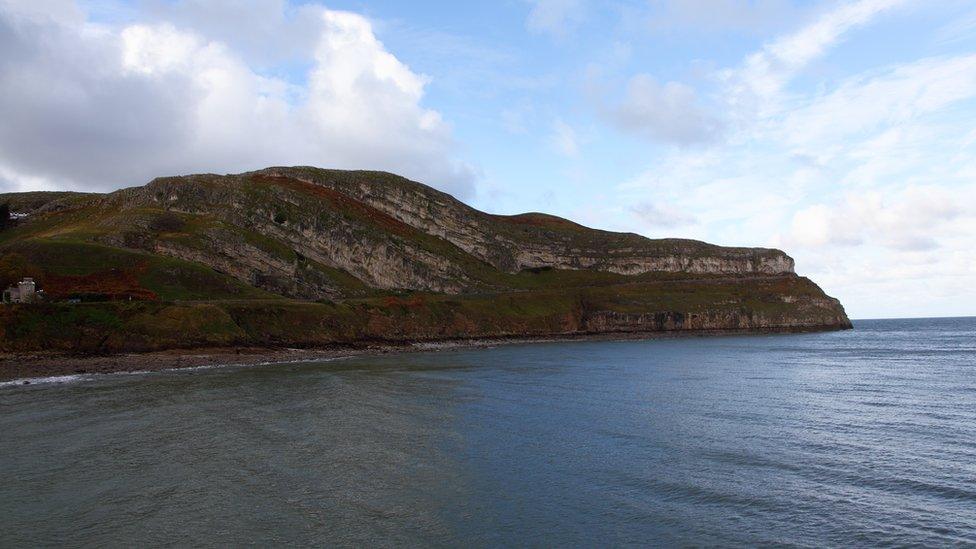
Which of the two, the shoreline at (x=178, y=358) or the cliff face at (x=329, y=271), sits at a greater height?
the cliff face at (x=329, y=271)

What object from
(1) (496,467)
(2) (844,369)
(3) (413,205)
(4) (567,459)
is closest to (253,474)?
(1) (496,467)

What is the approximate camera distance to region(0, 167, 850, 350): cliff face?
98938 mm

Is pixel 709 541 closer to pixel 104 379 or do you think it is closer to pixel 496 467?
pixel 496 467

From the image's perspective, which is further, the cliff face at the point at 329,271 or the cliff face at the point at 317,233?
the cliff face at the point at 317,233

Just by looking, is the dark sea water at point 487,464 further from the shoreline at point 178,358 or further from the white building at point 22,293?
the white building at point 22,293

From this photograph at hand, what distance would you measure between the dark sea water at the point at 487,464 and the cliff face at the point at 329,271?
149 feet

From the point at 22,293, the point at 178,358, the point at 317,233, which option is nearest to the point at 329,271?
the point at 317,233

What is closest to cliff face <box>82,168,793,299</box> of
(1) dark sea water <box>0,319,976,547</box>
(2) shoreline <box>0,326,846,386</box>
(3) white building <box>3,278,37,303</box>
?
(3) white building <box>3,278,37,303</box>

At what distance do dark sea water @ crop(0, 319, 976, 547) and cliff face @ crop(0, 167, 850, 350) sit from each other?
45465 mm

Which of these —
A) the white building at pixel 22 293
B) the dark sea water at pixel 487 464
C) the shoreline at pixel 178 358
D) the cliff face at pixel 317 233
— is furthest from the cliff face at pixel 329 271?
the dark sea water at pixel 487 464

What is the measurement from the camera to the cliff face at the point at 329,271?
325ft

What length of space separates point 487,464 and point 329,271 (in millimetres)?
118174

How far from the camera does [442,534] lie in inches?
821

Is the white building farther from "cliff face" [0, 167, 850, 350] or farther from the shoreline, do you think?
the shoreline
